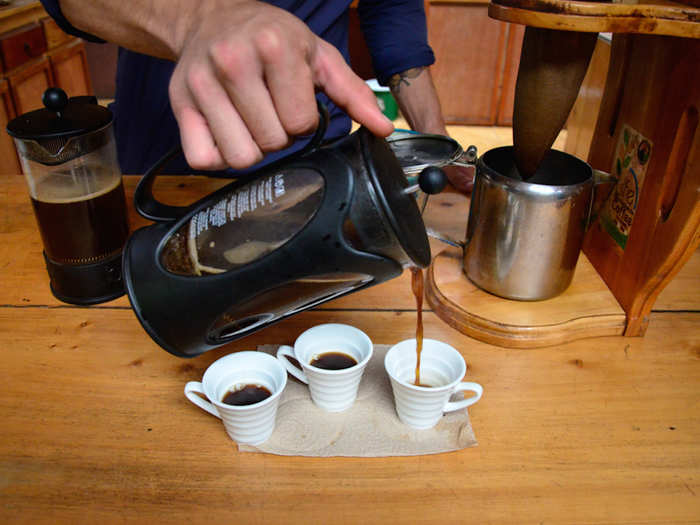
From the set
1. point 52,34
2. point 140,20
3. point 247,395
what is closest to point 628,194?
point 247,395

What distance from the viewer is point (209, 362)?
2.67ft

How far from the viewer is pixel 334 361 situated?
2.49ft

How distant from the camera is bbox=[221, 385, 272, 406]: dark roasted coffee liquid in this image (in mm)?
704

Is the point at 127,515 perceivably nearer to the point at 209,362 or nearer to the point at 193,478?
the point at 193,478

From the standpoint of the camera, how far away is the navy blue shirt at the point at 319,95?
4.17ft

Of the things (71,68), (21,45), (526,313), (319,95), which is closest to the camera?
(526,313)

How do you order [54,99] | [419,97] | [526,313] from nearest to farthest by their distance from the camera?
[54,99], [526,313], [419,97]

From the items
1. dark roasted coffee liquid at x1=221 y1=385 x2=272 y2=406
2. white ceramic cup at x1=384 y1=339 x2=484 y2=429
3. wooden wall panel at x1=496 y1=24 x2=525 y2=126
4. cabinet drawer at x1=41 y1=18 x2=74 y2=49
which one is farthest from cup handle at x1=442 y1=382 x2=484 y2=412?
wooden wall panel at x1=496 y1=24 x2=525 y2=126

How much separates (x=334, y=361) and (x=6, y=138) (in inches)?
85.9

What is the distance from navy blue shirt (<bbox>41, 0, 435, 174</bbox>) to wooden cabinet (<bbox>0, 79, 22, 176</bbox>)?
1.24 m

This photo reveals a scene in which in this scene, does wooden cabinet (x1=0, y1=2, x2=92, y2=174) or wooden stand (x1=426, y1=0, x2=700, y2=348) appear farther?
wooden cabinet (x1=0, y1=2, x2=92, y2=174)

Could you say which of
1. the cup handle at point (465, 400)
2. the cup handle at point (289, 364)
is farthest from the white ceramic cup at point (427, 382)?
the cup handle at point (289, 364)

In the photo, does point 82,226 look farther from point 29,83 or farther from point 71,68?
point 71,68

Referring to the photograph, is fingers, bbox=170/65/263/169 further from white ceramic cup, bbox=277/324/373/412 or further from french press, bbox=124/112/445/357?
white ceramic cup, bbox=277/324/373/412
